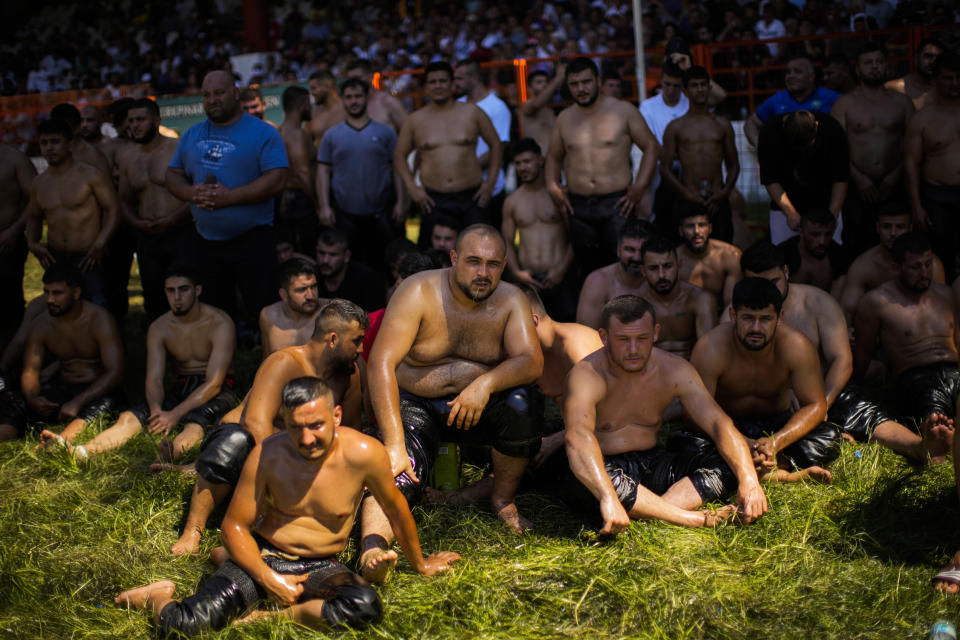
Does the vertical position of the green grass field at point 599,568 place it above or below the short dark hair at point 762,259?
below

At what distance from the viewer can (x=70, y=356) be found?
6598 mm

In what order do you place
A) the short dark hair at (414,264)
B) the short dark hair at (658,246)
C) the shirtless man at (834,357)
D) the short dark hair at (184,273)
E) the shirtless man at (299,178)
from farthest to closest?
the shirtless man at (299,178)
the short dark hair at (184,273)
the short dark hair at (658,246)
the short dark hair at (414,264)
the shirtless man at (834,357)

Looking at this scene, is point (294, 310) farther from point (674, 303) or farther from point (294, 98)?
point (294, 98)

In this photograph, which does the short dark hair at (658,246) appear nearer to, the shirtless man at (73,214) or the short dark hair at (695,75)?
the short dark hair at (695,75)

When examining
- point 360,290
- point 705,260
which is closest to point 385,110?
point 360,290

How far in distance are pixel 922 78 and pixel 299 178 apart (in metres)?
5.54

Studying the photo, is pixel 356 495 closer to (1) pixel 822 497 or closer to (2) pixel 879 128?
(1) pixel 822 497

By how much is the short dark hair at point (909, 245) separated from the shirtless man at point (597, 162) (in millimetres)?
1978

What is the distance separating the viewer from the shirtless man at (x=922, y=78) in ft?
24.1

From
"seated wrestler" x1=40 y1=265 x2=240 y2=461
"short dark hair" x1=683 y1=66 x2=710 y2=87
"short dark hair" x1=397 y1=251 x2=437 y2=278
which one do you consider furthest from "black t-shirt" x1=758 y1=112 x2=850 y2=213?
"seated wrestler" x1=40 y1=265 x2=240 y2=461

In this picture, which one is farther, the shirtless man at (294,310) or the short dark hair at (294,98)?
the short dark hair at (294,98)

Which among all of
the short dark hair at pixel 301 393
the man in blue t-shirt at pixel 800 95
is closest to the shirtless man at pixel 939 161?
the man in blue t-shirt at pixel 800 95

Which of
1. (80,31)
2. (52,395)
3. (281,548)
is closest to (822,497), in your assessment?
(281,548)

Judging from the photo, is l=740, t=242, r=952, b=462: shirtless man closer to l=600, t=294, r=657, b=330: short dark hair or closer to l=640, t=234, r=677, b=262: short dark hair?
l=640, t=234, r=677, b=262: short dark hair
